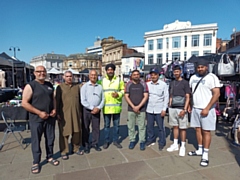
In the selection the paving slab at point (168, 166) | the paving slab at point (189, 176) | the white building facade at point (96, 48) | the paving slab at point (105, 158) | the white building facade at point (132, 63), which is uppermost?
the white building facade at point (96, 48)

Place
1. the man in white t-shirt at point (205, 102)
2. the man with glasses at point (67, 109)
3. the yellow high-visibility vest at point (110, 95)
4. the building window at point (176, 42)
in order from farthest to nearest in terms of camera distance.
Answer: the building window at point (176, 42)
the yellow high-visibility vest at point (110, 95)
the man with glasses at point (67, 109)
the man in white t-shirt at point (205, 102)

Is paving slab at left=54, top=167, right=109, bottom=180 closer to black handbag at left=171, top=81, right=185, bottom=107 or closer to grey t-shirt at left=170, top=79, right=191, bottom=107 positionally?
black handbag at left=171, top=81, right=185, bottom=107

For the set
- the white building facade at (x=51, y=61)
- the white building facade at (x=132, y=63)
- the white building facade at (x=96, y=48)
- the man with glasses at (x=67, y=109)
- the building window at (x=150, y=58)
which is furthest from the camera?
the white building facade at (x=96, y=48)

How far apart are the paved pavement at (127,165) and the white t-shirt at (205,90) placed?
1109 millimetres

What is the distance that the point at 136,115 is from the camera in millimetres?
3879

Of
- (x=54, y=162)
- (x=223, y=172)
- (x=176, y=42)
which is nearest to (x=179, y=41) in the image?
(x=176, y=42)

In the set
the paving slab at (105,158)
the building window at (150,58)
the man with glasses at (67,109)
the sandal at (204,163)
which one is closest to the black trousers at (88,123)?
the man with glasses at (67,109)

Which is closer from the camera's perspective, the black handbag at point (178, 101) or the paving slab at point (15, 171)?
the paving slab at point (15, 171)

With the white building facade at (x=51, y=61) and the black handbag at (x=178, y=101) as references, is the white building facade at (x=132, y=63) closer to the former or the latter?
the black handbag at (x=178, y=101)

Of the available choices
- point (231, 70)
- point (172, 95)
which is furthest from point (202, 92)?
point (231, 70)

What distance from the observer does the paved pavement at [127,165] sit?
283 centimetres

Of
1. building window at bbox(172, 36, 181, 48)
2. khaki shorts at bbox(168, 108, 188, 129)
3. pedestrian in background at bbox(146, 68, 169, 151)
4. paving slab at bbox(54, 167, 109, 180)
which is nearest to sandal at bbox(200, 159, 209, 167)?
khaki shorts at bbox(168, 108, 188, 129)

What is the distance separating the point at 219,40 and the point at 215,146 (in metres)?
42.3

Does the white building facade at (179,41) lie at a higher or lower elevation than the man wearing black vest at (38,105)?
higher
